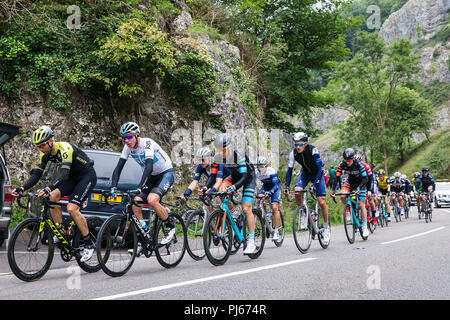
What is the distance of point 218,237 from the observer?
7230 mm

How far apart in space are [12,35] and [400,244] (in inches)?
498

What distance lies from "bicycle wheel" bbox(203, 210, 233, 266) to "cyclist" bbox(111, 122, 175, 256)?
611 millimetres

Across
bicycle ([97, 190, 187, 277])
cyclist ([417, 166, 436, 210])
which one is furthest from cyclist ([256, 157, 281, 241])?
cyclist ([417, 166, 436, 210])

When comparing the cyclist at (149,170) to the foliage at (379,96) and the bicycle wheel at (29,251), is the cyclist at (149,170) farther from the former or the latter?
the foliage at (379,96)

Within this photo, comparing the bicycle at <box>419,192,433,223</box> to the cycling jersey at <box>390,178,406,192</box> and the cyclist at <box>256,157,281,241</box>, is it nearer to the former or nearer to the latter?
the cycling jersey at <box>390,178,406,192</box>

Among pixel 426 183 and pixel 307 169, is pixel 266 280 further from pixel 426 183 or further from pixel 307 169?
pixel 426 183

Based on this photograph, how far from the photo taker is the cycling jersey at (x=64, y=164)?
6.42 m

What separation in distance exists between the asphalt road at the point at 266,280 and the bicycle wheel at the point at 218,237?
0.16 metres

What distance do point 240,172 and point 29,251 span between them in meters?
3.43

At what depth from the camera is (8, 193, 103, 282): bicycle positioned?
231 inches
